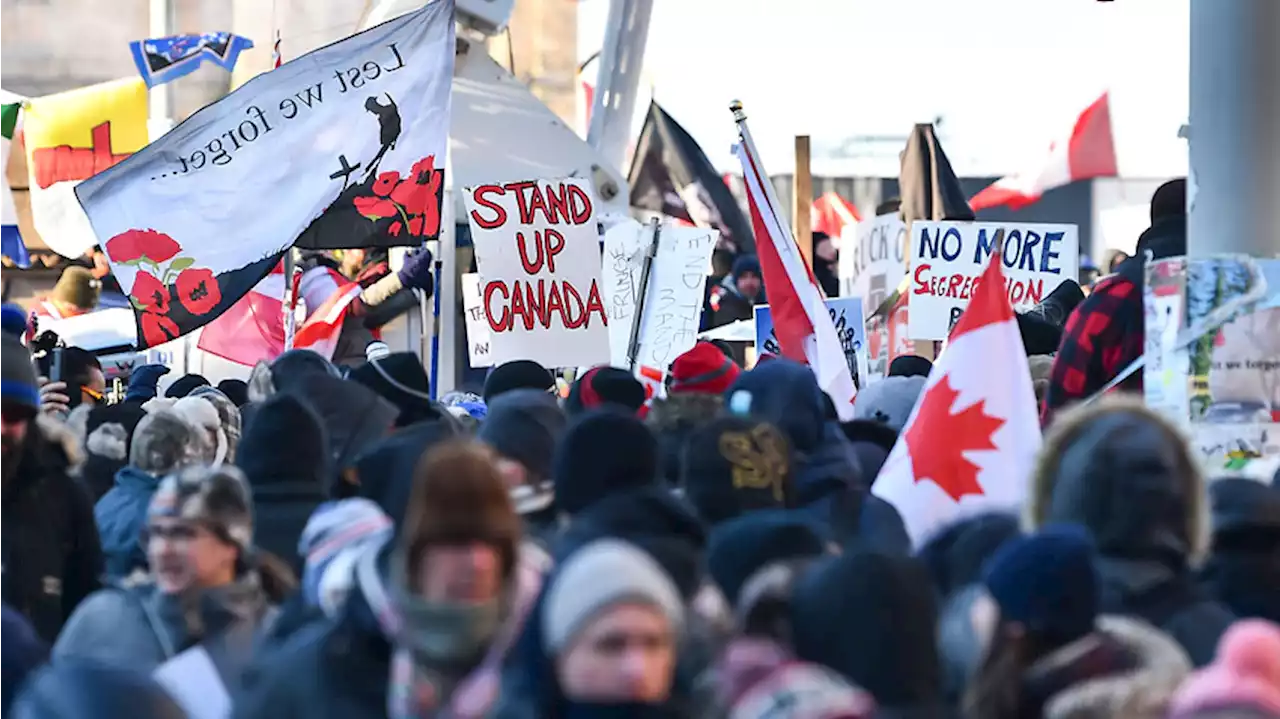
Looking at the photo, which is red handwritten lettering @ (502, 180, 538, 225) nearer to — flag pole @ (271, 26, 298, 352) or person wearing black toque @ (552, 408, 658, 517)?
flag pole @ (271, 26, 298, 352)

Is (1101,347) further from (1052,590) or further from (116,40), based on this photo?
(116,40)

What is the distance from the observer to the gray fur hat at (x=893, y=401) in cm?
860

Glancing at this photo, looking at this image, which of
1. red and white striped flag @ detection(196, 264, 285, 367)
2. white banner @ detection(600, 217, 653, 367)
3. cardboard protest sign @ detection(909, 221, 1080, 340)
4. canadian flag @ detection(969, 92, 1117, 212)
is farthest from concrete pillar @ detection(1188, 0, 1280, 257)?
canadian flag @ detection(969, 92, 1117, 212)

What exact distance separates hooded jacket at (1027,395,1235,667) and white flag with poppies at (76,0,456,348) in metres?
6.43

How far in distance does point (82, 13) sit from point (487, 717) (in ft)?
83.7

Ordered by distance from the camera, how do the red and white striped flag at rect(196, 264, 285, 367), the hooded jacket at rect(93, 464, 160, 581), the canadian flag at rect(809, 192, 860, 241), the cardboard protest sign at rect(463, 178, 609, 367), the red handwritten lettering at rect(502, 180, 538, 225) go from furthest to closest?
the canadian flag at rect(809, 192, 860, 241) → the red and white striped flag at rect(196, 264, 285, 367) → the red handwritten lettering at rect(502, 180, 538, 225) → the cardboard protest sign at rect(463, 178, 609, 367) → the hooded jacket at rect(93, 464, 160, 581)

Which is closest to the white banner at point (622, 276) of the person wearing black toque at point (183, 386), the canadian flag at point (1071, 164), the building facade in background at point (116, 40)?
the person wearing black toque at point (183, 386)

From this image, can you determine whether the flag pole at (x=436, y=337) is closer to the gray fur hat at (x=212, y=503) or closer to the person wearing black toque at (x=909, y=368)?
the person wearing black toque at (x=909, y=368)

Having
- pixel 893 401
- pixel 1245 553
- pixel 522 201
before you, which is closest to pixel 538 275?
pixel 522 201

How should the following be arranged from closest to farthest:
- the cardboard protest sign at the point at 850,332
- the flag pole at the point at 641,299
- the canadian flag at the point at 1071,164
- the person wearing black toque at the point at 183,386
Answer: the person wearing black toque at the point at 183,386 → the cardboard protest sign at the point at 850,332 → the flag pole at the point at 641,299 → the canadian flag at the point at 1071,164

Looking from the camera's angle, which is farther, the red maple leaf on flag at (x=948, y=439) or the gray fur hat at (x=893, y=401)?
the gray fur hat at (x=893, y=401)

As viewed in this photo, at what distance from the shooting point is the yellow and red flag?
1875 centimetres

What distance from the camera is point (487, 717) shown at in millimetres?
4137

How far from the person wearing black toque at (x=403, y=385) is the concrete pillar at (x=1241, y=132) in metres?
2.58
